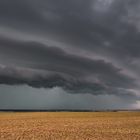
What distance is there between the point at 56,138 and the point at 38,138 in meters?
1.83

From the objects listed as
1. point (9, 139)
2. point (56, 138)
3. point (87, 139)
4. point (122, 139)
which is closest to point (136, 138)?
point (122, 139)

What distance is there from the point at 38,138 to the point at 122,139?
8416mm

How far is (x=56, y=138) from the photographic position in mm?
29156

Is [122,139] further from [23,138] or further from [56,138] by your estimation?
[23,138]

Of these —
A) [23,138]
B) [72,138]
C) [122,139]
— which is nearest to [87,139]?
[72,138]

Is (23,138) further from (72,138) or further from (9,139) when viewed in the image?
(72,138)

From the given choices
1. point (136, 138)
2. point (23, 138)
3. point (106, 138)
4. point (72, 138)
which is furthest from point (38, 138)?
point (136, 138)

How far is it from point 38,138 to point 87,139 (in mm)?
5021

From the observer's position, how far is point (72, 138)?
2895cm

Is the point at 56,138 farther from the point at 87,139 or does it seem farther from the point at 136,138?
the point at 136,138

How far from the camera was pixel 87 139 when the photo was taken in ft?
92.2

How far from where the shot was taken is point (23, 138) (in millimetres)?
28875

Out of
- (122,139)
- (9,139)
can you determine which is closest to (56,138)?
(9,139)

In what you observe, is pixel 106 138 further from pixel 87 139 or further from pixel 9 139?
pixel 9 139
